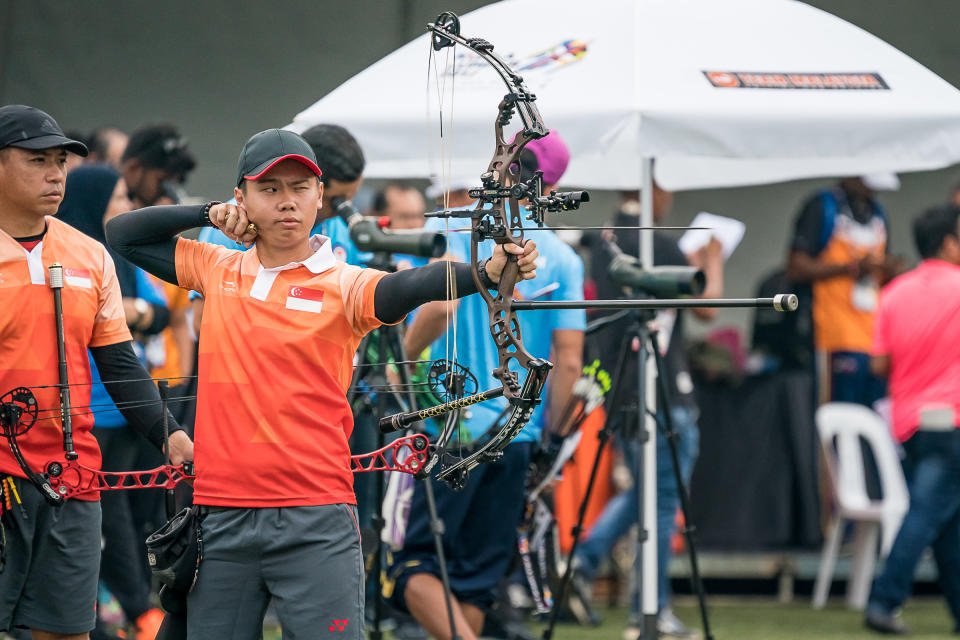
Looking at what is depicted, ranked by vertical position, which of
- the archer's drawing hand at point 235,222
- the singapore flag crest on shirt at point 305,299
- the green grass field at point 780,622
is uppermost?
the archer's drawing hand at point 235,222

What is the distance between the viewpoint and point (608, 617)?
24.1ft

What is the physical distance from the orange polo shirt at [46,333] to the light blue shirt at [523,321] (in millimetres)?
1286

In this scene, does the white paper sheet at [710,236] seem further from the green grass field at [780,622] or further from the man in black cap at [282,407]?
the man in black cap at [282,407]

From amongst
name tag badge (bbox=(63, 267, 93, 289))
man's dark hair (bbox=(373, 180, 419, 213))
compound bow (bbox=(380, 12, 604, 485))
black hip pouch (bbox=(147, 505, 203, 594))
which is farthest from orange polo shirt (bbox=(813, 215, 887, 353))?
black hip pouch (bbox=(147, 505, 203, 594))

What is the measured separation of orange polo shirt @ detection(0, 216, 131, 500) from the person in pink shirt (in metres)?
4.21

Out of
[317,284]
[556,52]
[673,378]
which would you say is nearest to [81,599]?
[317,284]

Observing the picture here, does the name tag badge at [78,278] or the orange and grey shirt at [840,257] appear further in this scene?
the orange and grey shirt at [840,257]

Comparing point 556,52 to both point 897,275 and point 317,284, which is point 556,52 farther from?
point 897,275

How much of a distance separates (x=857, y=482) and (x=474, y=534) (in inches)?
129

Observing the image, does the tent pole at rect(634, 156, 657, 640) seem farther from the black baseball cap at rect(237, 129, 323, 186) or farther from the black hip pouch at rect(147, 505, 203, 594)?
the black hip pouch at rect(147, 505, 203, 594)

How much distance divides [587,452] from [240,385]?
4.30m

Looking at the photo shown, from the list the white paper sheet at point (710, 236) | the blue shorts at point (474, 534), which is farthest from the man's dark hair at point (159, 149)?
the white paper sheet at point (710, 236)

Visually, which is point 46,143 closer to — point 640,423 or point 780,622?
point 640,423

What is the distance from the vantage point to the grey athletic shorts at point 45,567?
3.75m
